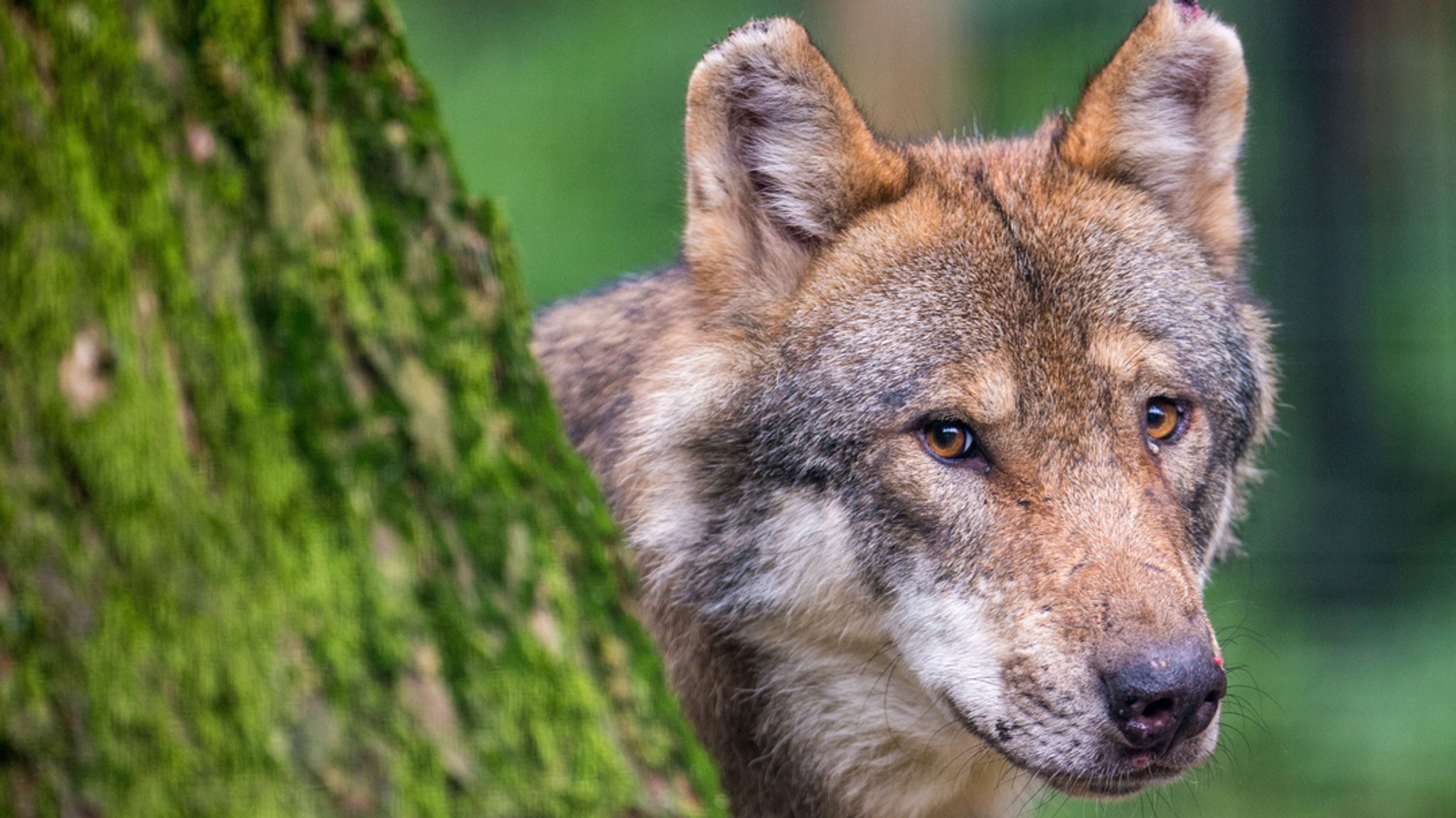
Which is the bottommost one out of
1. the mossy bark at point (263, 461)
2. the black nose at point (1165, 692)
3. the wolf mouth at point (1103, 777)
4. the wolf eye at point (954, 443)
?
the wolf mouth at point (1103, 777)

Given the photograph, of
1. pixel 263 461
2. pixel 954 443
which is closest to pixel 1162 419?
pixel 954 443

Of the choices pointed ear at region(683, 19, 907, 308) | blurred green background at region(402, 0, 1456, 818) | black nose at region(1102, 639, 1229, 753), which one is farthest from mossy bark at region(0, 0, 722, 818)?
blurred green background at region(402, 0, 1456, 818)

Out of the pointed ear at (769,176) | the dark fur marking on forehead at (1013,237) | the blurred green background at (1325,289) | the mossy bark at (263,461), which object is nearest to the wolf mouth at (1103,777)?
the dark fur marking on forehead at (1013,237)

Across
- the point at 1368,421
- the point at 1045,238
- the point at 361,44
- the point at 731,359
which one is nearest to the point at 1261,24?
the point at 1368,421

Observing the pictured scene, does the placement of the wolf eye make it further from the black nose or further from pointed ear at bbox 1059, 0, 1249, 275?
pointed ear at bbox 1059, 0, 1249, 275

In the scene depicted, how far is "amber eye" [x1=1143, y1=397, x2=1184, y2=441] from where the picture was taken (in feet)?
11.3

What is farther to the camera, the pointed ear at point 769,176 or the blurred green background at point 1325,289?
the blurred green background at point 1325,289

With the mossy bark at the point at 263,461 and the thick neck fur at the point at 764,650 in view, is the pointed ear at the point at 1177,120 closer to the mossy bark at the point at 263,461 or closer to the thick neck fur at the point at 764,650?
the thick neck fur at the point at 764,650

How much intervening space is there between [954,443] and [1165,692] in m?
0.79

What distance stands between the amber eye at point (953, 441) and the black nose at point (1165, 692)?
678mm

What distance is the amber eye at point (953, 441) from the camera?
332 centimetres

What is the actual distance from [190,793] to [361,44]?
0.91 m

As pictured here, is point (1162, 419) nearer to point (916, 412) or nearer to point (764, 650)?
point (916, 412)

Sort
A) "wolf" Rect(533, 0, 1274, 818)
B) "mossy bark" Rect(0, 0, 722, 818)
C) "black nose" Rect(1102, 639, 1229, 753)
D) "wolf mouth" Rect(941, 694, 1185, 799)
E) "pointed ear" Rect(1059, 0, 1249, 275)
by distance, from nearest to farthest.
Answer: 1. "mossy bark" Rect(0, 0, 722, 818)
2. "black nose" Rect(1102, 639, 1229, 753)
3. "wolf mouth" Rect(941, 694, 1185, 799)
4. "wolf" Rect(533, 0, 1274, 818)
5. "pointed ear" Rect(1059, 0, 1249, 275)
